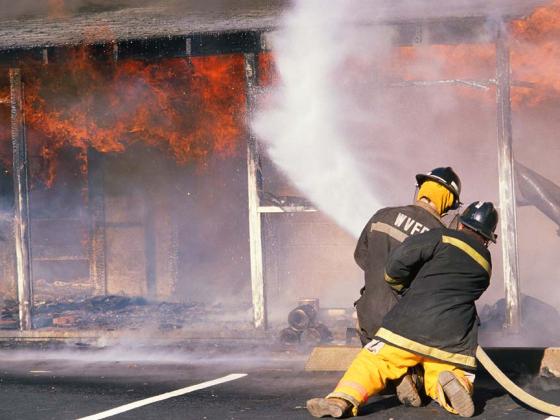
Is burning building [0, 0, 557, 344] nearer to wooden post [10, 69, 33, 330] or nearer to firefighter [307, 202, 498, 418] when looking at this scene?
wooden post [10, 69, 33, 330]

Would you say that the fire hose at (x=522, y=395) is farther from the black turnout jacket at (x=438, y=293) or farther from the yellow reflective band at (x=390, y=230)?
the yellow reflective band at (x=390, y=230)

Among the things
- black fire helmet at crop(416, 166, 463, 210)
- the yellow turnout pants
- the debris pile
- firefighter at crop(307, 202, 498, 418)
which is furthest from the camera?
the debris pile

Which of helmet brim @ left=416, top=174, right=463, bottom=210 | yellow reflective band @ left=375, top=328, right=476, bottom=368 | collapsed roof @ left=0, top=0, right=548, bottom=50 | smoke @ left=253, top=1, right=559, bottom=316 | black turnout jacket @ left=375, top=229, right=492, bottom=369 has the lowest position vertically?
yellow reflective band @ left=375, top=328, right=476, bottom=368

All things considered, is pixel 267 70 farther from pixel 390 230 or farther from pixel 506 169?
pixel 390 230

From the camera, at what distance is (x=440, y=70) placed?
42.0 ft

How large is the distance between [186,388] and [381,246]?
217 centimetres

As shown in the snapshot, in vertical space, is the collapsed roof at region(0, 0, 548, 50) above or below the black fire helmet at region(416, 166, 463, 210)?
above

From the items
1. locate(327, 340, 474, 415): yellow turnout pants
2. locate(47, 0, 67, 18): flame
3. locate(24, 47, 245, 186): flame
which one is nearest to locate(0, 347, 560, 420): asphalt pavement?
locate(327, 340, 474, 415): yellow turnout pants

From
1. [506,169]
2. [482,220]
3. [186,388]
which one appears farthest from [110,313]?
[482,220]

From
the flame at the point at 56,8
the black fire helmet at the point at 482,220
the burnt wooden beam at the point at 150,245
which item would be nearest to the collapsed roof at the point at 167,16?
the flame at the point at 56,8

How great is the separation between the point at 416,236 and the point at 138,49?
578 centimetres

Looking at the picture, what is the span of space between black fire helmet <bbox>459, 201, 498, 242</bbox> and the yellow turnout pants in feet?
3.09

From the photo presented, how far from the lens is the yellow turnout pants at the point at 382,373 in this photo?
6.66 meters

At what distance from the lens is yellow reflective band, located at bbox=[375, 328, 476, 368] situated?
22.2 feet
